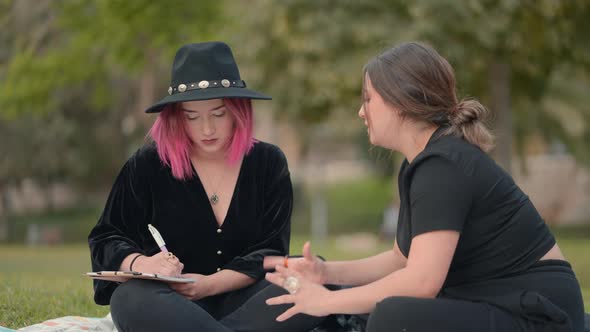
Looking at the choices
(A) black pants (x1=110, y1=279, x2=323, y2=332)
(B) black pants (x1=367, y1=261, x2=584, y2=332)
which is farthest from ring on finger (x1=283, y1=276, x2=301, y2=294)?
(A) black pants (x1=110, y1=279, x2=323, y2=332)

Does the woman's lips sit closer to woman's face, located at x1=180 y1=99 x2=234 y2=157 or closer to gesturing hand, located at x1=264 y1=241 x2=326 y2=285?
woman's face, located at x1=180 y1=99 x2=234 y2=157

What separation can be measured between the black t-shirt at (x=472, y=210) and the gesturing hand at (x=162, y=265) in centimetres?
103

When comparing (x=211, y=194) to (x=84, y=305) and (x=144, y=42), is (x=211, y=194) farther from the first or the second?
(x=144, y=42)

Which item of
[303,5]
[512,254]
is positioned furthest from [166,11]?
[512,254]

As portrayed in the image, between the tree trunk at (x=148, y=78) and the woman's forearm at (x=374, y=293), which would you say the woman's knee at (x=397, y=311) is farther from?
the tree trunk at (x=148, y=78)

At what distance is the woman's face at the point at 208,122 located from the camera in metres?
3.61

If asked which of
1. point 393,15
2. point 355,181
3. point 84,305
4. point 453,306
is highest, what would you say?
point 393,15

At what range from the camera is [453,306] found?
9.18 ft

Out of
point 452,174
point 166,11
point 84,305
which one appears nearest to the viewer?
point 452,174

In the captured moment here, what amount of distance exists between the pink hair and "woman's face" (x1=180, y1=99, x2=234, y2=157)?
45 millimetres

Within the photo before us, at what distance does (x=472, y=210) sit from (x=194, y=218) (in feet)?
4.71

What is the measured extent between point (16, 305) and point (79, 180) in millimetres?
27512

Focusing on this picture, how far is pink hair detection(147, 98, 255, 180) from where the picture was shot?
371 centimetres

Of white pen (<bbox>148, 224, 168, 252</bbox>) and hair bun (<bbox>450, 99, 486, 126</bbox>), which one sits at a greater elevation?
hair bun (<bbox>450, 99, 486, 126</bbox>)
